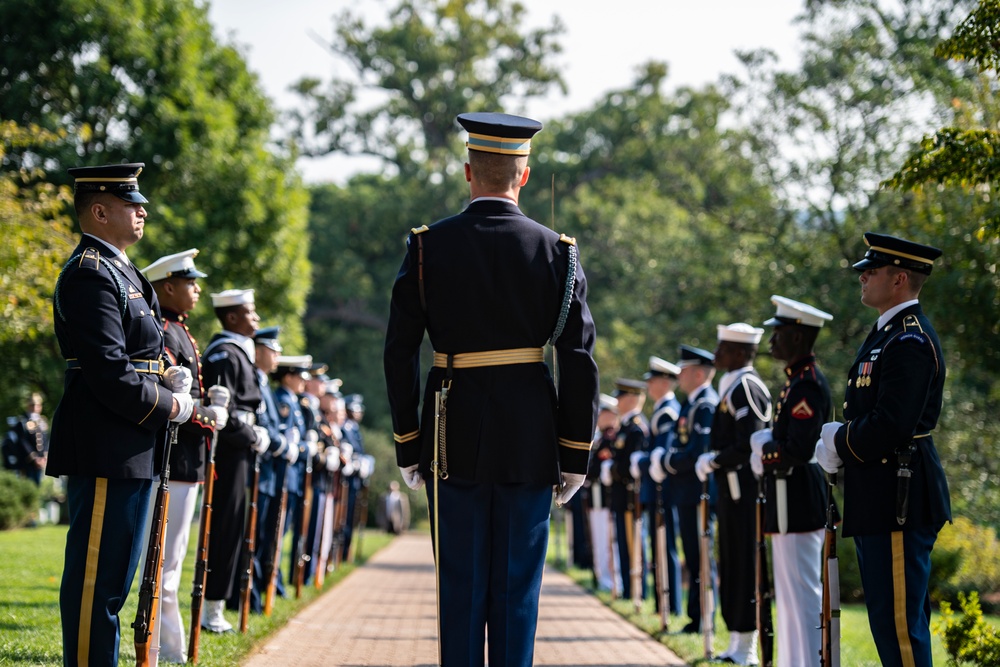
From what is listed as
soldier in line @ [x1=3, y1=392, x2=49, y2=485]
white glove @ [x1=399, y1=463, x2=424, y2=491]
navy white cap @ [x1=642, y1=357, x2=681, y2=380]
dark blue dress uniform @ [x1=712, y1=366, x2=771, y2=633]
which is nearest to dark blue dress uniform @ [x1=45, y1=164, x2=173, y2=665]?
white glove @ [x1=399, y1=463, x2=424, y2=491]

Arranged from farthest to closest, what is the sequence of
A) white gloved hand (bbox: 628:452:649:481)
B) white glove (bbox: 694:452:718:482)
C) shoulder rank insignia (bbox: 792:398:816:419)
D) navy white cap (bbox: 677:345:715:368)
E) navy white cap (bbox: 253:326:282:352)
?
white gloved hand (bbox: 628:452:649:481) < navy white cap (bbox: 677:345:715:368) < navy white cap (bbox: 253:326:282:352) < white glove (bbox: 694:452:718:482) < shoulder rank insignia (bbox: 792:398:816:419)

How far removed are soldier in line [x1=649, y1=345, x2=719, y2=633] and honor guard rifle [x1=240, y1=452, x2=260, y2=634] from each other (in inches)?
160

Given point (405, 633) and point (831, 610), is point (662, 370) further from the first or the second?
point (831, 610)

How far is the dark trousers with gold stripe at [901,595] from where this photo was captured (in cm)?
598

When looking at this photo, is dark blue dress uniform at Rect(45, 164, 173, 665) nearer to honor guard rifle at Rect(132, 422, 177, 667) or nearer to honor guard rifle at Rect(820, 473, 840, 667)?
honor guard rifle at Rect(132, 422, 177, 667)

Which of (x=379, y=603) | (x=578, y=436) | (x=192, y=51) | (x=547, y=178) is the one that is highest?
(x=547, y=178)

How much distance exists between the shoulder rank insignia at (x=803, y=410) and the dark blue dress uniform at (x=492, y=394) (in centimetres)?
270

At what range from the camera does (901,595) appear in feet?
19.7

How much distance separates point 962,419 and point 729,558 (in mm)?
11742

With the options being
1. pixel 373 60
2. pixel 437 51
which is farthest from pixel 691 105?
pixel 373 60

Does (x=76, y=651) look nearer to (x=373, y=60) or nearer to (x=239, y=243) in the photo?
(x=239, y=243)

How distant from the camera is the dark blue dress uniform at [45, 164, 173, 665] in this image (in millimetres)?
5609

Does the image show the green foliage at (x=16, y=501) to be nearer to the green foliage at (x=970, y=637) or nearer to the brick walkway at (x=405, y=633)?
the brick walkway at (x=405, y=633)

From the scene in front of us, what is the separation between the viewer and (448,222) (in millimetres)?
5406
